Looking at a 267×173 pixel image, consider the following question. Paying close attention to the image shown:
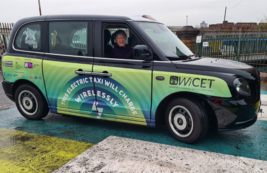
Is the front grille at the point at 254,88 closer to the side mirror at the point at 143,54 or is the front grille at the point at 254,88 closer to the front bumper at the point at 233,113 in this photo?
the front bumper at the point at 233,113

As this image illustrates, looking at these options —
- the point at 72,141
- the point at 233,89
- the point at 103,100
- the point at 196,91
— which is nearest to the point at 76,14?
the point at 103,100

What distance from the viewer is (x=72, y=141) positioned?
366 centimetres

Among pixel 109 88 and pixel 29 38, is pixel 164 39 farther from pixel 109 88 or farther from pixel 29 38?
pixel 29 38

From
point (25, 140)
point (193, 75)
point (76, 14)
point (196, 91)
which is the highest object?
point (76, 14)

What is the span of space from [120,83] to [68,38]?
4.34ft

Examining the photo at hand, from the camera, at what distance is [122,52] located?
3.82 m

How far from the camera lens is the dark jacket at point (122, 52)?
3.74m

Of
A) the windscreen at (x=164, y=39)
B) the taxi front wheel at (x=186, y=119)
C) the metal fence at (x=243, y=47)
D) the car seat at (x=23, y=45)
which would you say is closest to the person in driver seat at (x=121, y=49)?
the windscreen at (x=164, y=39)

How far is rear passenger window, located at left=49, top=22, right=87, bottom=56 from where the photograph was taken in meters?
3.98

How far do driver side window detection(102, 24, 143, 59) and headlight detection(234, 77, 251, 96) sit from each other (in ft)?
5.38

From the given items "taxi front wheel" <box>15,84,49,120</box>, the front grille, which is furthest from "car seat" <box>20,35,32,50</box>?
the front grille

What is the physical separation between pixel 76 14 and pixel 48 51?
861 millimetres

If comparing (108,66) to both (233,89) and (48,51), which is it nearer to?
(48,51)

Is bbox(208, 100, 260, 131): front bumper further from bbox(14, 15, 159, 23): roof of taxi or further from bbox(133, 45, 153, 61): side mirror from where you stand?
bbox(14, 15, 159, 23): roof of taxi
